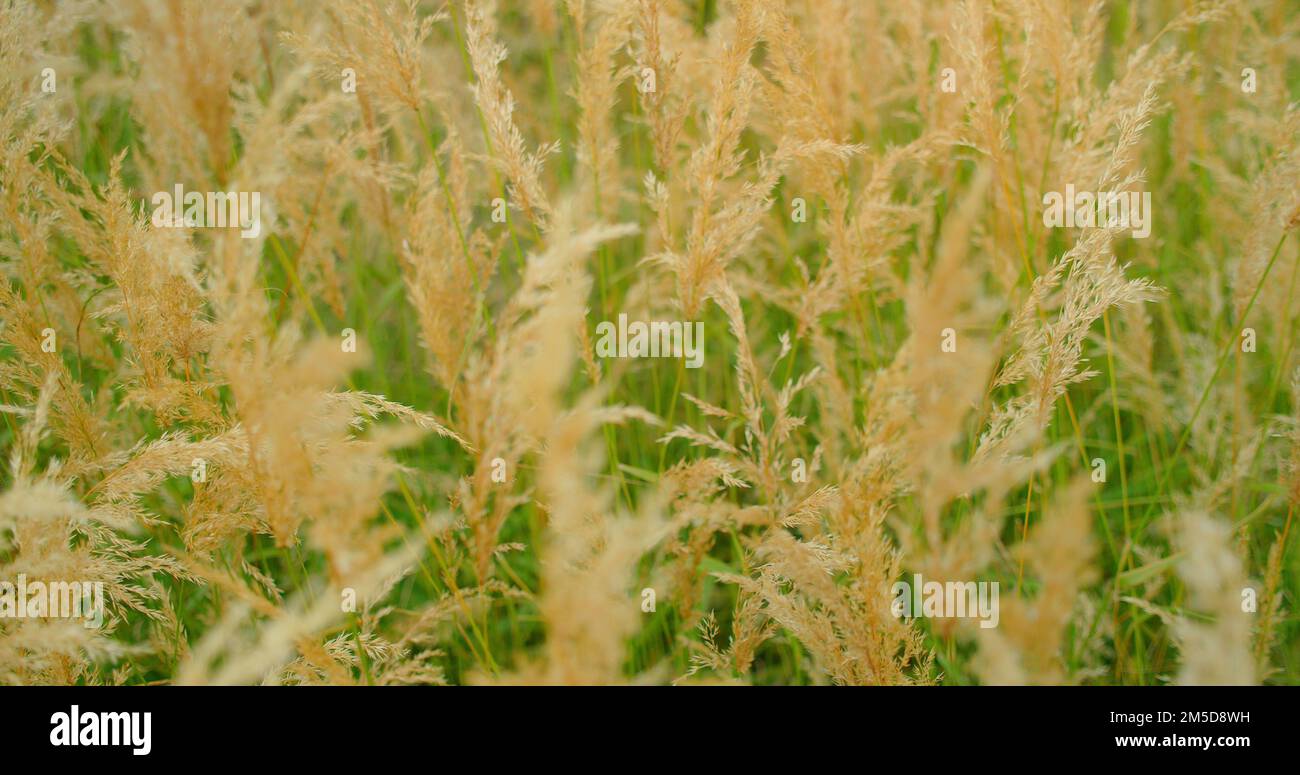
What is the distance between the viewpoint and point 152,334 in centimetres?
153

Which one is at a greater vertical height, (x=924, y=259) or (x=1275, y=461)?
(x=924, y=259)

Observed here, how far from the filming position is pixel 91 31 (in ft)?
10.9

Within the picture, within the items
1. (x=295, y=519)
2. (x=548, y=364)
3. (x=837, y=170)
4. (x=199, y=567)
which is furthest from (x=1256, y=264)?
(x=199, y=567)

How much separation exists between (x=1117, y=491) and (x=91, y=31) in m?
4.04

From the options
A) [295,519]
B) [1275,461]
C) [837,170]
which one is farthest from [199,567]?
[1275,461]
